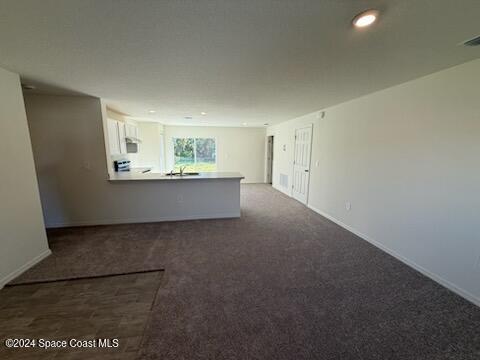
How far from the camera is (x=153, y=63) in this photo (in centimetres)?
196

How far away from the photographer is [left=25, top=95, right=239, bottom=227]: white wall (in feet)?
10.9

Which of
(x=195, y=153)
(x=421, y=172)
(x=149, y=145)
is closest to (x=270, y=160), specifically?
(x=195, y=153)

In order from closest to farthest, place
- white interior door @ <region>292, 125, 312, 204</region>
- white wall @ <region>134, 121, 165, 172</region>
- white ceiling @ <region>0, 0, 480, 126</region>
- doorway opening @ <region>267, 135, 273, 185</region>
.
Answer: white ceiling @ <region>0, 0, 480, 126</region> → white interior door @ <region>292, 125, 312, 204</region> → white wall @ <region>134, 121, 165, 172</region> → doorway opening @ <region>267, 135, 273, 185</region>

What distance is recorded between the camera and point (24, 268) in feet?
7.67

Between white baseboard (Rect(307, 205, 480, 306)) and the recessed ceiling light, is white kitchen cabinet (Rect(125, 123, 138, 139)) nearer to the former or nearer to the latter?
the recessed ceiling light

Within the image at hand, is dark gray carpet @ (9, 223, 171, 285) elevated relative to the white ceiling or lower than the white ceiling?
lower

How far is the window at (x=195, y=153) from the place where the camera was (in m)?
7.50

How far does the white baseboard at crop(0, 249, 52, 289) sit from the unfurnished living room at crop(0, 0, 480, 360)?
0.04m

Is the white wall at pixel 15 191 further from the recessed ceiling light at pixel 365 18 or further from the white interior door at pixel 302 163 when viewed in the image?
the white interior door at pixel 302 163

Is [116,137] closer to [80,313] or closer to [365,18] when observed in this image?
[80,313]

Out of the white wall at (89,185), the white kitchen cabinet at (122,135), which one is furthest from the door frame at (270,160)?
the white kitchen cabinet at (122,135)

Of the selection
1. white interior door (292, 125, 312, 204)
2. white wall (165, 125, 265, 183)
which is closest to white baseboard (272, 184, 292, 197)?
white interior door (292, 125, 312, 204)

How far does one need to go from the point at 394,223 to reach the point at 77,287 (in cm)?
405

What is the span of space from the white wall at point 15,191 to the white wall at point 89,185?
3.67 ft
